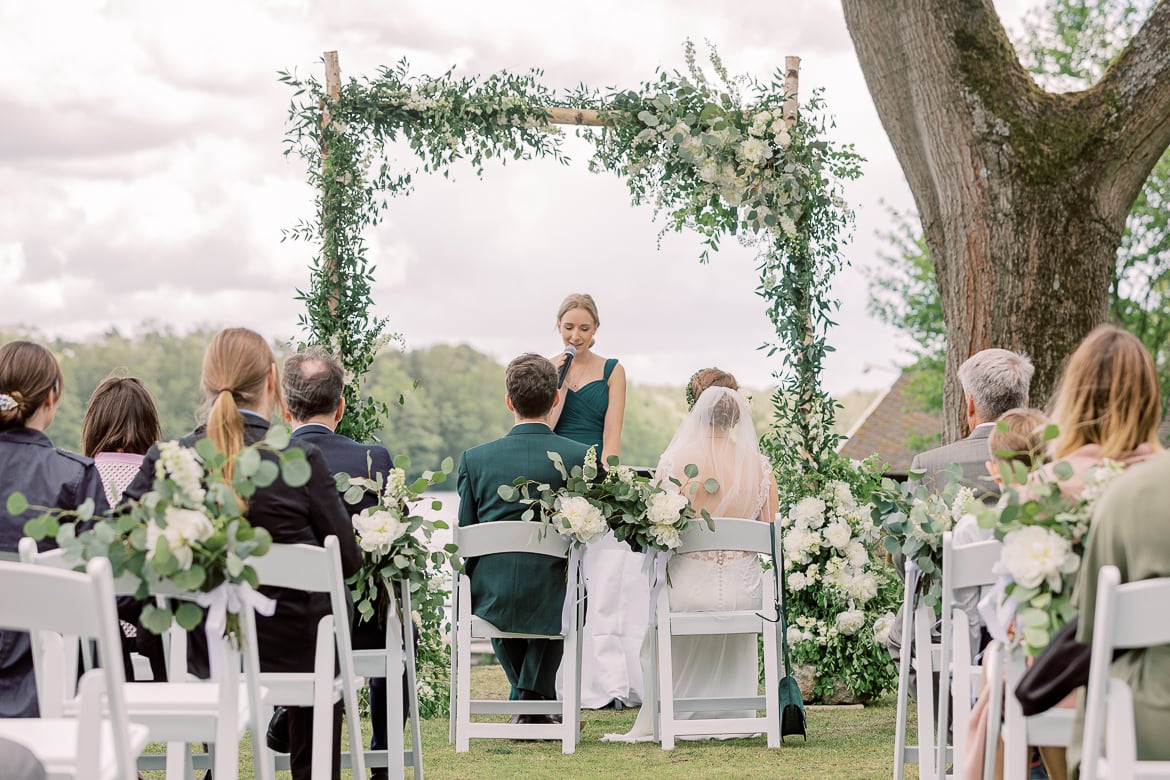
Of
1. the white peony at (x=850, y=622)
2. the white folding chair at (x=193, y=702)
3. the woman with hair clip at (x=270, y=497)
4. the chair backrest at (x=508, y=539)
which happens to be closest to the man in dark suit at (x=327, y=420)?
the chair backrest at (x=508, y=539)

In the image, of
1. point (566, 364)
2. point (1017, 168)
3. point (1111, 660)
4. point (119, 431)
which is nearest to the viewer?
point (1111, 660)

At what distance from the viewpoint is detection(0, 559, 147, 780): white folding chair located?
7.97 ft

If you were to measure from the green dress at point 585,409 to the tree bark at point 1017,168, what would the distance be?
1.81 m

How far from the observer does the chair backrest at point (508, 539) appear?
5176 mm

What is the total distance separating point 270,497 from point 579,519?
1.75 m

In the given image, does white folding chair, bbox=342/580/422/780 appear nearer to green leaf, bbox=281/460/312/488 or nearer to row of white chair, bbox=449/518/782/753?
row of white chair, bbox=449/518/782/753

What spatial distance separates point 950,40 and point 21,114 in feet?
119

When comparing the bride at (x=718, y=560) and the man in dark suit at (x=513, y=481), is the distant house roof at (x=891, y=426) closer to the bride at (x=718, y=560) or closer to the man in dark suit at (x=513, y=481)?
the bride at (x=718, y=560)

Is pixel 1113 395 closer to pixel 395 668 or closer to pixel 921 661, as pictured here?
pixel 921 661

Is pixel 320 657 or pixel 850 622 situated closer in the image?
pixel 320 657

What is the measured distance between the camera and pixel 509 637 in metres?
5.63

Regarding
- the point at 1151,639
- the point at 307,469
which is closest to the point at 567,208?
the point at 307,469

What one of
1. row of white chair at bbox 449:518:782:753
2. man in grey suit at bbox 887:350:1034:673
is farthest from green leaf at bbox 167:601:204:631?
man in grey suit at bbox 887:350:1034:673

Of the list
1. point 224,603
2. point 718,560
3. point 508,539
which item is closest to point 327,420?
point 508,539
